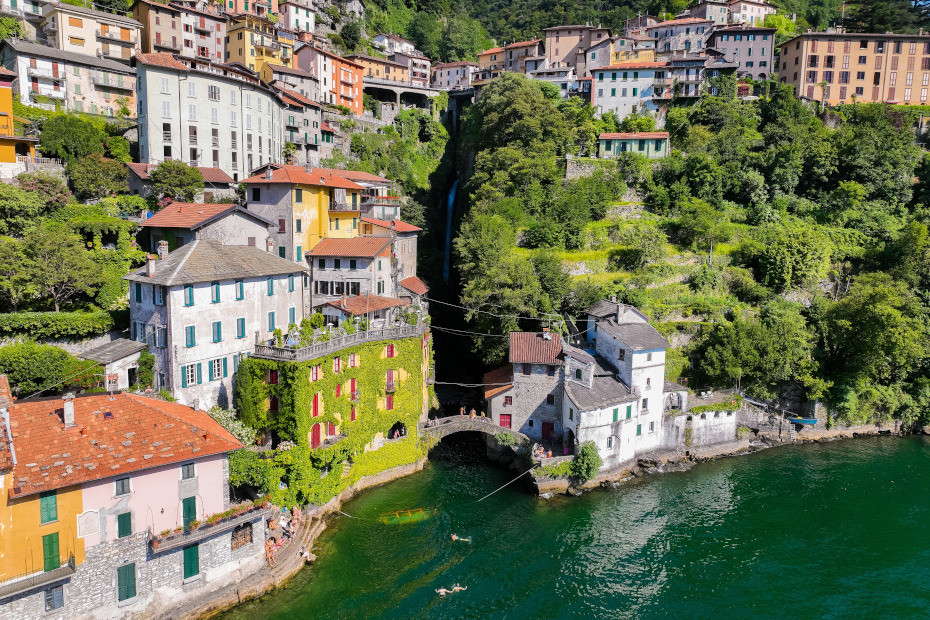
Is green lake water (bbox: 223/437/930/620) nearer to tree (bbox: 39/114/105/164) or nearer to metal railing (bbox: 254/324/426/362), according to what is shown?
metal railing (bbox: 254/324/426/362)

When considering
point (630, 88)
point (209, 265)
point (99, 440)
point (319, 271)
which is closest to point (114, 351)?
point (209, 265)

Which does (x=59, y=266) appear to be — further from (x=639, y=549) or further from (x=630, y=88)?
(x=630, y=88)

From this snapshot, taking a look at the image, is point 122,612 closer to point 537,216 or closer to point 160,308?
point 160,308

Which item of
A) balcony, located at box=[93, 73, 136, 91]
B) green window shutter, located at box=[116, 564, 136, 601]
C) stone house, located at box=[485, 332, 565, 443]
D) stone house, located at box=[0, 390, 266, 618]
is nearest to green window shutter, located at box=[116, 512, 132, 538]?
stone house, located at box=[0, 390, 266, 618]

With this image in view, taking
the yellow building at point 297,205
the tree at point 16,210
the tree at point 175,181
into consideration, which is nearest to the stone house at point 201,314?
the yellow building at point 297,205

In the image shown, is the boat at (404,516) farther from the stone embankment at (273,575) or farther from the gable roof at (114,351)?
the gable roof at (114,351)

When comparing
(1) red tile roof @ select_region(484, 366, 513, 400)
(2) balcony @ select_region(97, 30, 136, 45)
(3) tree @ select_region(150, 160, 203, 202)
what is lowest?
(1) red tile roof @ select_region(484, 366, 513, 400)

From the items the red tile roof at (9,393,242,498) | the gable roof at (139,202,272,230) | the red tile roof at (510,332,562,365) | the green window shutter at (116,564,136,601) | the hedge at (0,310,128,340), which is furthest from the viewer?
the red tile roof at (510,332,562,365)
